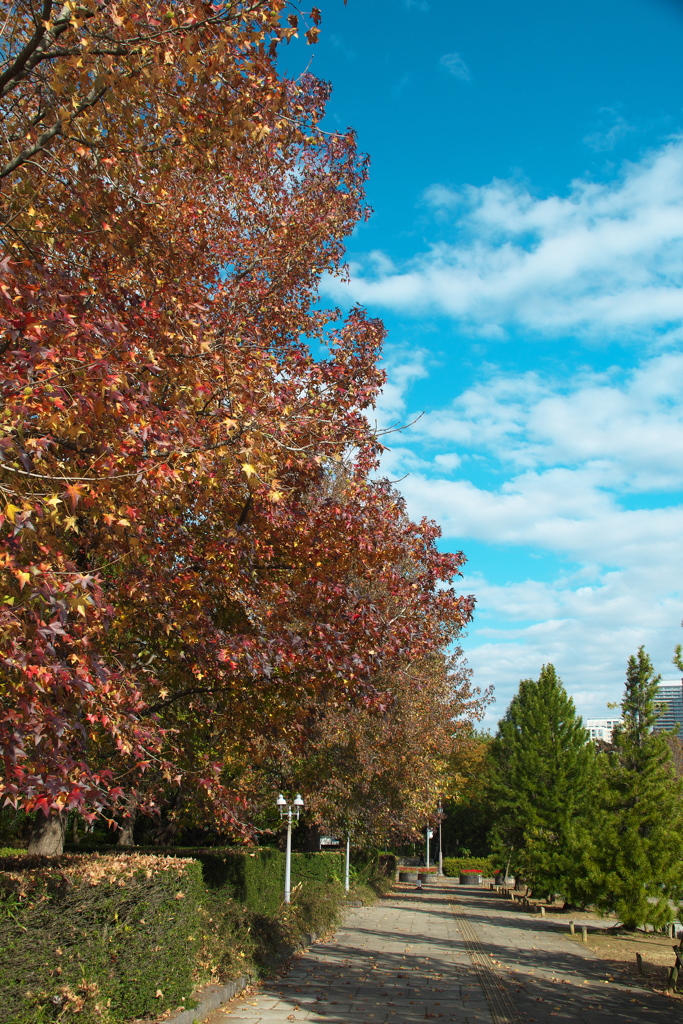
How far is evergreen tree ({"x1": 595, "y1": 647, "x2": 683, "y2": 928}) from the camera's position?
58.7ft

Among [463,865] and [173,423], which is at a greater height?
[173,423]

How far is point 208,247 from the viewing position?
1002 centimetres

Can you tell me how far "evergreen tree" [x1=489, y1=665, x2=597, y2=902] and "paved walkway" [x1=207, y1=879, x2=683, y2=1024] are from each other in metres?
6.67

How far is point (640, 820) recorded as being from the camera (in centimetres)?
2025

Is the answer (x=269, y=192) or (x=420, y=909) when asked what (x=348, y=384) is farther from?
(x=420, y=909)

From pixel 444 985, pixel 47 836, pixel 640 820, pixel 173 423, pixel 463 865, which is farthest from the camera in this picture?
pixel 463 865

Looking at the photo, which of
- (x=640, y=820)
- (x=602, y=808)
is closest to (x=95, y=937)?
(x=640, y=820)

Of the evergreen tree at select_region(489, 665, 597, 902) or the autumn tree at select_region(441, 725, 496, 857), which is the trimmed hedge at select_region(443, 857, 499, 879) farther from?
the evergreen tree at select_region(489, 665, 597, 902)

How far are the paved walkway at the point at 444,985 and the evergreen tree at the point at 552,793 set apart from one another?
21.9 ft

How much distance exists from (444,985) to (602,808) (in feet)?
38.7

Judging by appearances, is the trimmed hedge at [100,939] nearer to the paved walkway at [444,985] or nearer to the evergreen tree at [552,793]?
the paved walkway at [444,985]

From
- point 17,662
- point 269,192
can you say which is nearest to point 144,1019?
point 17,662

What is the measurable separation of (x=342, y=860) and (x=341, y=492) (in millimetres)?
24244

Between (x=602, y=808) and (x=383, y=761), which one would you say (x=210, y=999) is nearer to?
(x=383, y=761)
